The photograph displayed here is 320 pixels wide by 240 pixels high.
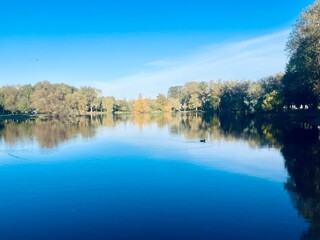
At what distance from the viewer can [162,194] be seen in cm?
1717

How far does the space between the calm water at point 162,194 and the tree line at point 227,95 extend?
23852 mm

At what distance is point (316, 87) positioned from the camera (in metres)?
52.5

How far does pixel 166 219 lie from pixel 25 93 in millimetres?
136298

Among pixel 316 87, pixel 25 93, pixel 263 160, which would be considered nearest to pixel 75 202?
pixel 263 160

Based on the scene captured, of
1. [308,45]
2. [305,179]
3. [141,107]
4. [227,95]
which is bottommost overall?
[305,179]

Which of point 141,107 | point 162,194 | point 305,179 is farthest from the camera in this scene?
point 141,107

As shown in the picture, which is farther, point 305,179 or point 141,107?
point 141,107

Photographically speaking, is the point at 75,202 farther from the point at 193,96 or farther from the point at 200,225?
the point at 193,96

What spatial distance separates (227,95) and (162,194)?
11815 cm

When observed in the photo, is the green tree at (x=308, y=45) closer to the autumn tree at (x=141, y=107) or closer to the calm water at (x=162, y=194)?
the calm water at (x=162, y=194)

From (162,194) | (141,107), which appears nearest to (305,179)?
(162,194)

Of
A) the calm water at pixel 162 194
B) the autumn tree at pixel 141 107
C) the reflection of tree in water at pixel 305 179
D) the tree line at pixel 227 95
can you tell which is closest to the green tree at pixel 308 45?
the tree line at pixel 227 95

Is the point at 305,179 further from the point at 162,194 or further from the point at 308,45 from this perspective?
the point at 308,45

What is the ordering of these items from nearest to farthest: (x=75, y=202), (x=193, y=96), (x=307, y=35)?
(x=75, y=202), (x=307, y=35), (x=193, y=96)
